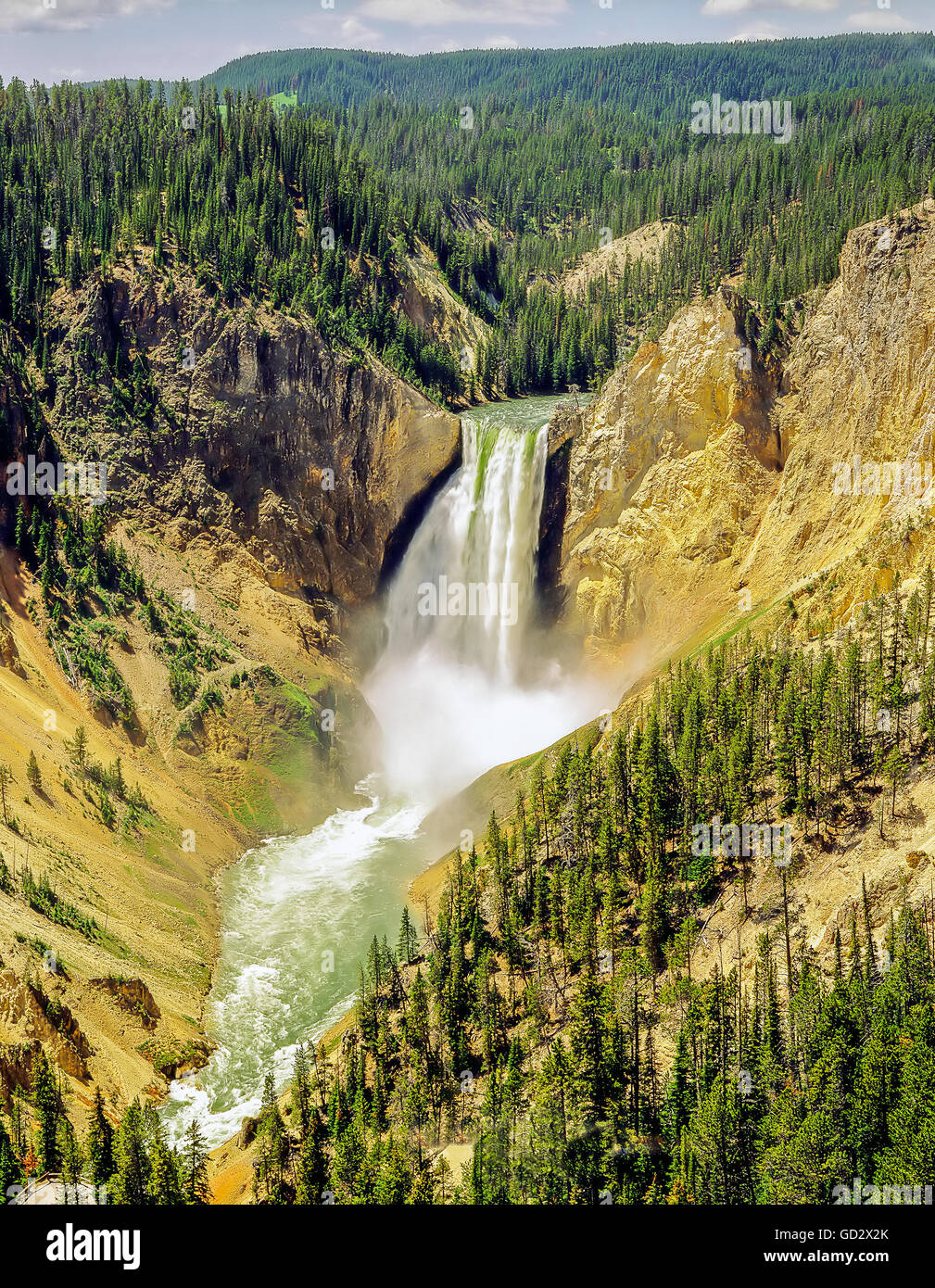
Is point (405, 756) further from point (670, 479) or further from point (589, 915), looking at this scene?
point (589, 915)

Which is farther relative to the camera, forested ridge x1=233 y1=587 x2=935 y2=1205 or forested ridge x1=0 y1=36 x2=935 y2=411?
forested ridge x1=0 y1=36 x2=935 y2=411

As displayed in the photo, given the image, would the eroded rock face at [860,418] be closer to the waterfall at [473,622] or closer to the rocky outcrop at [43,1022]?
the waterfall at [473,622]

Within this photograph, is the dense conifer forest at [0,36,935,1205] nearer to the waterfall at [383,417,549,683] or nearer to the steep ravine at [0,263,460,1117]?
the steep ravine at [0,263,460,1117]

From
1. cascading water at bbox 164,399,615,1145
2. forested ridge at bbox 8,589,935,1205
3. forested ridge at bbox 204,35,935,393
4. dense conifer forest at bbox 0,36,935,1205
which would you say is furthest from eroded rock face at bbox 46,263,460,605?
forested ridge at bbox 8,589,935,1205

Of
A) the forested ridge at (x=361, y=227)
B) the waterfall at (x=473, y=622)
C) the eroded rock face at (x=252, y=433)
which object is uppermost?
the forested ridge at (x=361, y=227)

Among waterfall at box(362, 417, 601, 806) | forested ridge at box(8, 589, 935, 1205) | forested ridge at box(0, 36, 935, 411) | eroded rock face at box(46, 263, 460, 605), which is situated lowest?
forested ridge at box(8, 589, 935, 1205)

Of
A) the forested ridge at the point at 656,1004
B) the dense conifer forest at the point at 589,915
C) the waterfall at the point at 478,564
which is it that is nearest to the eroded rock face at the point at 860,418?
the dense conifer forest at the point at 589,915
